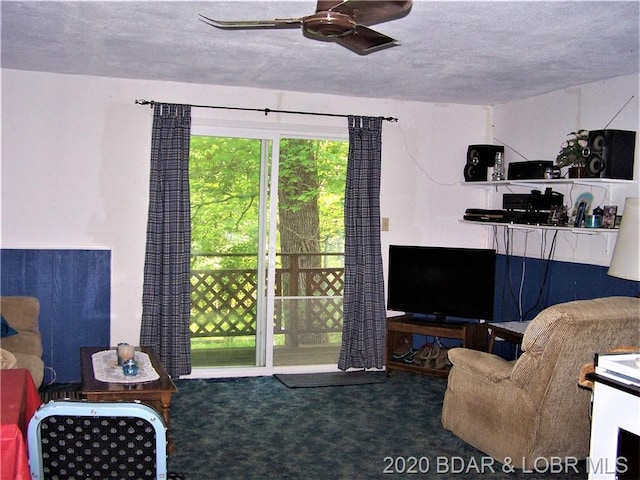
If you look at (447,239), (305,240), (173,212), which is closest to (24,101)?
(173,212)

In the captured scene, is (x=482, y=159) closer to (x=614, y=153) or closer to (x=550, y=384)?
(x=614, y=153)

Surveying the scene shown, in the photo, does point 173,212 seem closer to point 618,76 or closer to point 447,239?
point 447,239

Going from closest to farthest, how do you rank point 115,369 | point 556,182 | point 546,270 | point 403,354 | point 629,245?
point 629,245 < point 115,369 < point 556,182 < point 546,270 < point 403,354

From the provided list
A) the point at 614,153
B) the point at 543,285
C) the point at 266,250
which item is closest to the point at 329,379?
the point at 266,250

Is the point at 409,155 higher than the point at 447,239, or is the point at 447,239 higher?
the point at 409,155

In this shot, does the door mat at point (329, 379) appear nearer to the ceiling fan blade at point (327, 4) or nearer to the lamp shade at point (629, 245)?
the lamp shade at point (629, 245)

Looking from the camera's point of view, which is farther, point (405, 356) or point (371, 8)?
point (405, 356)

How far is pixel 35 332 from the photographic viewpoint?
499 centimetres

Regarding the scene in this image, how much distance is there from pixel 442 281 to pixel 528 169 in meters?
1.19

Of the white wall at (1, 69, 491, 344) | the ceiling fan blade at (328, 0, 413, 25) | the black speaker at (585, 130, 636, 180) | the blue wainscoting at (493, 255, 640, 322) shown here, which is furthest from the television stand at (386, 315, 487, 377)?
the ceiling fan blade at (328, 0, 413, 25)

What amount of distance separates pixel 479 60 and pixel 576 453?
2.49m

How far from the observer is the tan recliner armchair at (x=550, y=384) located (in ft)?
12.0

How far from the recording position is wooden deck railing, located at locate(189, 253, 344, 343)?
5.70 meters

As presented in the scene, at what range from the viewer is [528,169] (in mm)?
5441
